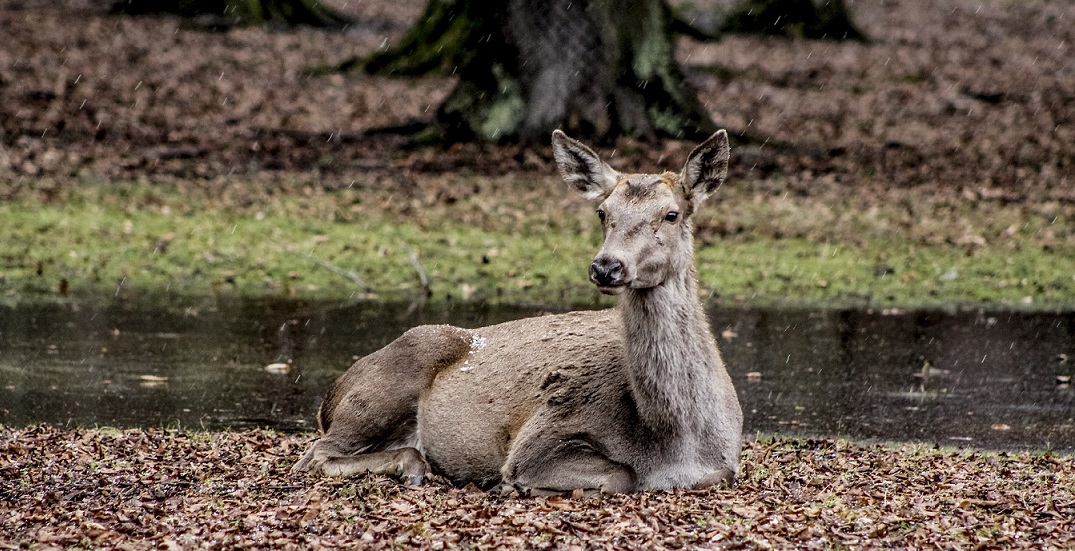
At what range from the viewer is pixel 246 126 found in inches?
793

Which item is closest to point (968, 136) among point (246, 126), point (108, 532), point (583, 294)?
point (583, 294)

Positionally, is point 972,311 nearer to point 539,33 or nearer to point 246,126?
point 539,33

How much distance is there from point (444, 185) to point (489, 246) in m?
2.40

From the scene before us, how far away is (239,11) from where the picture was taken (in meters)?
29.3

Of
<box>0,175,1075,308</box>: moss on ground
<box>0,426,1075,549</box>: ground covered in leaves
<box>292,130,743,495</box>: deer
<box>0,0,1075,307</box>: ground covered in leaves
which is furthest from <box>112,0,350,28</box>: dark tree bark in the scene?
<box>292,130,743,495</box>: deer

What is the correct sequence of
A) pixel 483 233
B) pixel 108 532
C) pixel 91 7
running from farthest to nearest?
1. pixel 91 7
2. pixel 483 233
3. pixel 108 532

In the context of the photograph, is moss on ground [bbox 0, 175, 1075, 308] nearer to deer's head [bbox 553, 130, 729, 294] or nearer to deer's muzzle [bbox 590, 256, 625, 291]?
deer's head [bbox 553, 130, 729, 294]

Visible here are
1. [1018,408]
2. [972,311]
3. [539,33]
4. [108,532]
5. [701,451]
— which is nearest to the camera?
[108,532]

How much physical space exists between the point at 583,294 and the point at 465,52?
7669 mm

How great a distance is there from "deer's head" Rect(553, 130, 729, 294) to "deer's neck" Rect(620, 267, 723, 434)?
136 millimetres

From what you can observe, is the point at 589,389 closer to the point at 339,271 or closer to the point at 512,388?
the point at 512,388

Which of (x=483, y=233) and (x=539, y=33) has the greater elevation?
(x=539, y=33)

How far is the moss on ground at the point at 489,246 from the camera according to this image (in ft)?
43.7

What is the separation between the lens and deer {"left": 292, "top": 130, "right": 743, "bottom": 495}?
21.4 ft
